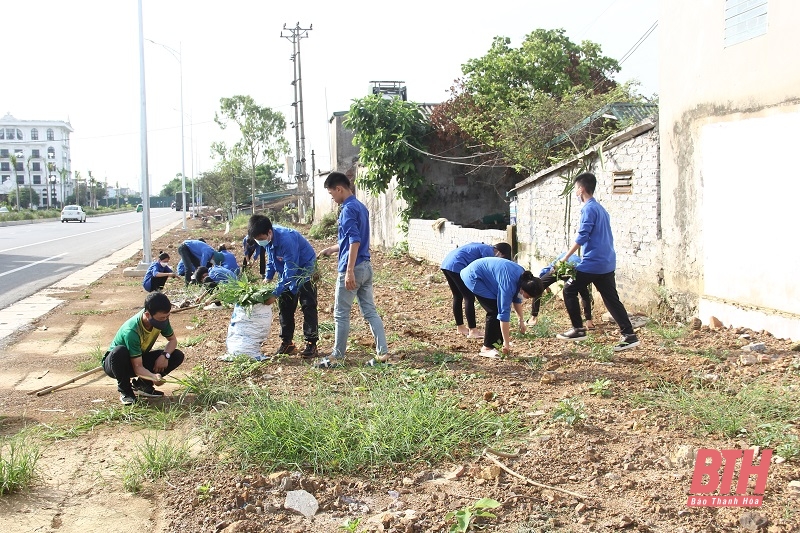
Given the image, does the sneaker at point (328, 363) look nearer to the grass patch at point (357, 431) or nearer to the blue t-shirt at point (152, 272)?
the grass patch at point (357, 431)

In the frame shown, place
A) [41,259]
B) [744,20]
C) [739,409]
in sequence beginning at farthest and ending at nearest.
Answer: [41,259] → [744,20] → [739,409]

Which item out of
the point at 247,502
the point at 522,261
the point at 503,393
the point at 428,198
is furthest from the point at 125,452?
the point at 428,198

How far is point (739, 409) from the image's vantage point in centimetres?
430

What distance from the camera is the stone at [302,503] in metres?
3.52

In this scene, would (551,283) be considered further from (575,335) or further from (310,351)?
(310,351)

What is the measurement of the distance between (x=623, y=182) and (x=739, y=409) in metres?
4.95

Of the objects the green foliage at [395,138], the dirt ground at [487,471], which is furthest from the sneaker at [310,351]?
the green foliage at [395,138]

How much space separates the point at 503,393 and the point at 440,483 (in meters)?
1.54

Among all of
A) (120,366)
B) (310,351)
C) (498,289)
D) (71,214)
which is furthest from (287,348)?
(71,214)

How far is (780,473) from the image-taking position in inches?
139

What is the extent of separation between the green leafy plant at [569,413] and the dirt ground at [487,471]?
6 cm

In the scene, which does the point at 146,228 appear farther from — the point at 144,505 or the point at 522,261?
the point at 144,505

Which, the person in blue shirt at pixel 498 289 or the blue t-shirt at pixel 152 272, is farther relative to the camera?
the blue t-shirt at pixel 152 272

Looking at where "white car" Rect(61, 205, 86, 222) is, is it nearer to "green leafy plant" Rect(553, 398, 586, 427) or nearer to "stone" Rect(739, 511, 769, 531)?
"green leafy plant" Rect(553, 398, 586, 427)
